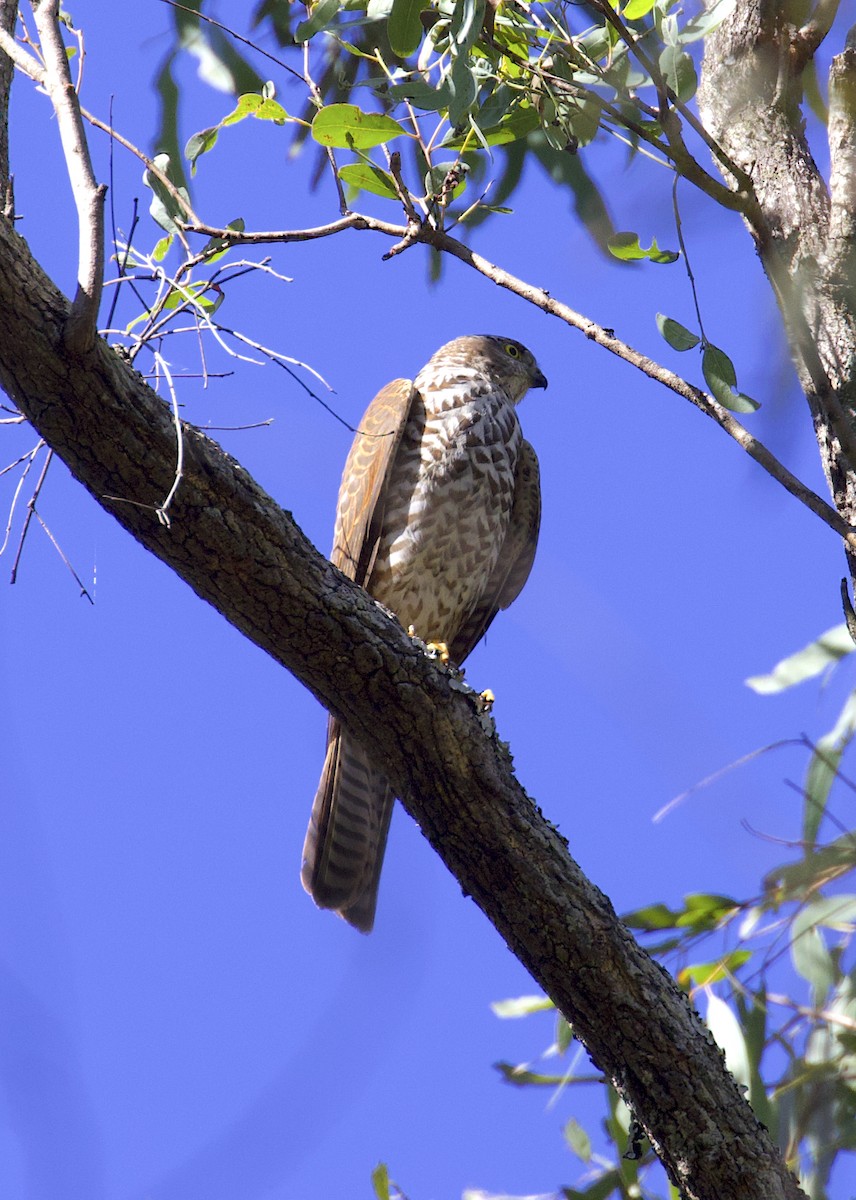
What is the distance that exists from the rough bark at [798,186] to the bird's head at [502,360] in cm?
227

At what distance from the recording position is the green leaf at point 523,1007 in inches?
145

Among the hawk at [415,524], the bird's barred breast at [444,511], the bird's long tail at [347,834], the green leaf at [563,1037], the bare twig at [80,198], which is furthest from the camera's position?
the bird's barred breast at [444,511]

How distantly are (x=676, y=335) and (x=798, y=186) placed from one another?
0.37 m

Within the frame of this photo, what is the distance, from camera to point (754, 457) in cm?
232

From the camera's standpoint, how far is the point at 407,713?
2570mm

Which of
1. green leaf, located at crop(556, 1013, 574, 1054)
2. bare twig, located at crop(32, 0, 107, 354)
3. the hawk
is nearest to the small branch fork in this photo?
bare twig, located at crop(32, 0, 107, 354)

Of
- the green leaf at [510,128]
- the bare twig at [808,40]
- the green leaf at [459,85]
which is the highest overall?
the green leaf at [510,128]

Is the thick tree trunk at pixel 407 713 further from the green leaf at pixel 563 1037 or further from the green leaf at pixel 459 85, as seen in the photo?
the green leaf at pixel 563 1037

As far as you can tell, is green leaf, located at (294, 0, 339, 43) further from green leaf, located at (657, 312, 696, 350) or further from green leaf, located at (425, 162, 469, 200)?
green leaf, located at (657, 312, 696, 350)

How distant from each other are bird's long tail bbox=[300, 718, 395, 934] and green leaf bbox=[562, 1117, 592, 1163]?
0.79m

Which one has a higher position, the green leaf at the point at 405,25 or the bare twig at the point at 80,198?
the green leaf at the point at 405,25

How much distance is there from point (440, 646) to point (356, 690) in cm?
114

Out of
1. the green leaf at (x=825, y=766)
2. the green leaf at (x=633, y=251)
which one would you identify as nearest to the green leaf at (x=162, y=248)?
the green leaf at (x=633, y=251)

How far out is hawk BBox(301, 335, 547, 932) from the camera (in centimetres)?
382
